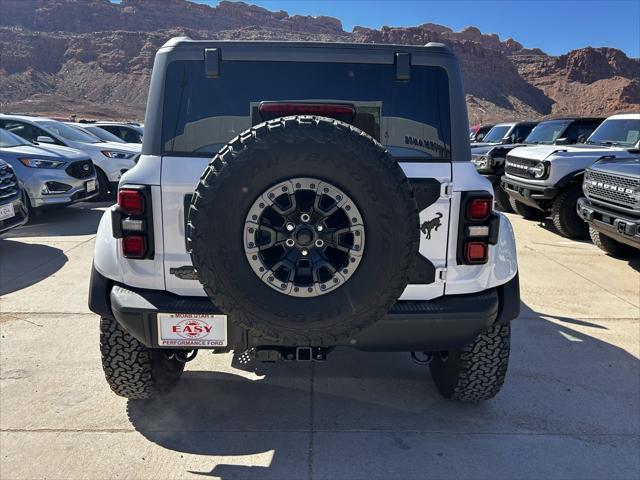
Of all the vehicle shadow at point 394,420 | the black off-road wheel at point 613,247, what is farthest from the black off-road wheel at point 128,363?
the black off-road wheel at point 613,247

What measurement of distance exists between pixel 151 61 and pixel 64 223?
80789mm

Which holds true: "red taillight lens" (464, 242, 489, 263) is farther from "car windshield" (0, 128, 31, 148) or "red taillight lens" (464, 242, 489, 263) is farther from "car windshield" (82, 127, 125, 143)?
"car windshield" (82, 127, 125, 143)

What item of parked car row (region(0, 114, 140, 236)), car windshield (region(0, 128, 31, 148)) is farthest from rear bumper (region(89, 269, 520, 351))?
car windshield (region(0, 128, 31, 148))

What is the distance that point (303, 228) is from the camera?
80.0 inches

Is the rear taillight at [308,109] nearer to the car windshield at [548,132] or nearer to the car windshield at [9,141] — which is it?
the car windshield at [9,141]

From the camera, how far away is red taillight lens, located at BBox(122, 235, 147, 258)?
236 centimetres

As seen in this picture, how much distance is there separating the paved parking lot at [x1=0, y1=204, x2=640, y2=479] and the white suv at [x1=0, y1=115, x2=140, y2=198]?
627 centimetres

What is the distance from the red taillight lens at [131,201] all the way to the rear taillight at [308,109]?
69cm

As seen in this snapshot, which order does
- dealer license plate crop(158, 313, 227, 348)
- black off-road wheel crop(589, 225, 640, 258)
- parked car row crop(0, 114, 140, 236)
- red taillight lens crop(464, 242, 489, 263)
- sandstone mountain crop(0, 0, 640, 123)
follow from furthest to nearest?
1. sandstone mountain crop(0, 0, 640, 123)
2. black off-road wheel crop(589, 225, 640, 258)
3. parked car row crop(0, 114, 140, 236)
4. red taillight lens crop(464, 242, 489, 263)
5. dealer license plate crop(158, 313, 227, 348)

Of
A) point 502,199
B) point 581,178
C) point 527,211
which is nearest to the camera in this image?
point 581,178

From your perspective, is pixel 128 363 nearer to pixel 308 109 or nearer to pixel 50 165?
pixel 308 109

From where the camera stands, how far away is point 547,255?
687cm

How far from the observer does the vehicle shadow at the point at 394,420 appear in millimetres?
2535

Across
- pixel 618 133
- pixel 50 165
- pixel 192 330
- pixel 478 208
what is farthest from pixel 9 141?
pixel 618 133
